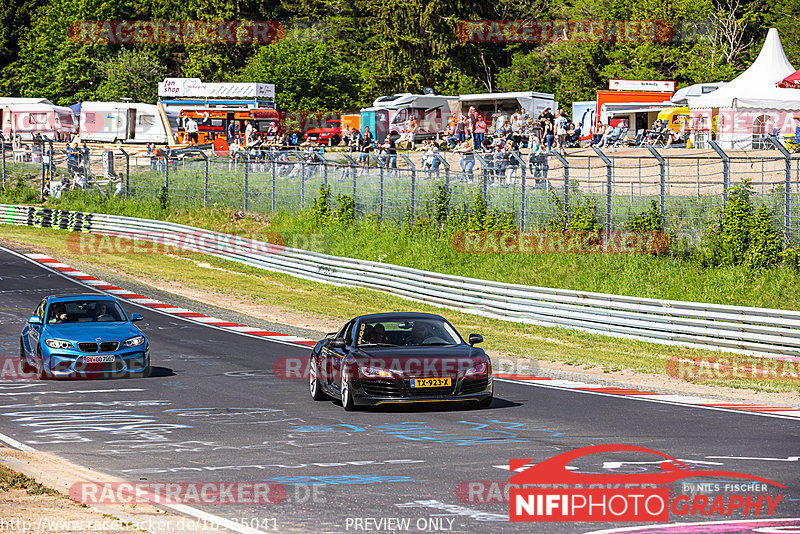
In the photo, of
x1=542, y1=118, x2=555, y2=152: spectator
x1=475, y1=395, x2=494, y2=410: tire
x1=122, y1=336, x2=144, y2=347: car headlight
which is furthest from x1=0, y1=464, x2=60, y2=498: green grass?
x1=542, y1=118, x2=555, y2=152: spectator

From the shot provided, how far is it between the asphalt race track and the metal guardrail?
554 centimetres

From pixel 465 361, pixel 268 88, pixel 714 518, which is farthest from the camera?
pixel 268 88

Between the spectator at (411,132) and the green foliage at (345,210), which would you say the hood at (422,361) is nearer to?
the green foliage at (345,210)

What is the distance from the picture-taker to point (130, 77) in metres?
80.7

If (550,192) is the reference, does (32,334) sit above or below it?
below

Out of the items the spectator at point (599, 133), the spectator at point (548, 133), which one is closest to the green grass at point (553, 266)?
the spectator at point (548, 133)

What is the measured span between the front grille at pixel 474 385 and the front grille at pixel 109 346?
631 centimetres

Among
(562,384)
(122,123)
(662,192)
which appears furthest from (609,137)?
(122,123)

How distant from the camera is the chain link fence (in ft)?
Result: 82.7

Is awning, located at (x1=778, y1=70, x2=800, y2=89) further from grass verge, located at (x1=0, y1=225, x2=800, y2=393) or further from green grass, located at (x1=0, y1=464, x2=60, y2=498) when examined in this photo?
green grass, located at (x1=0, y1=464, x2=60, y2=498)

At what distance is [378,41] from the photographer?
78.8 m

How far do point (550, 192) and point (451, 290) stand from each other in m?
3.55

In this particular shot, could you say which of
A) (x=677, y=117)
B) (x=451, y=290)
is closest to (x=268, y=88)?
(x=677, y=117)

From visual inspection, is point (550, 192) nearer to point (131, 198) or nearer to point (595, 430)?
point (595, 430)
